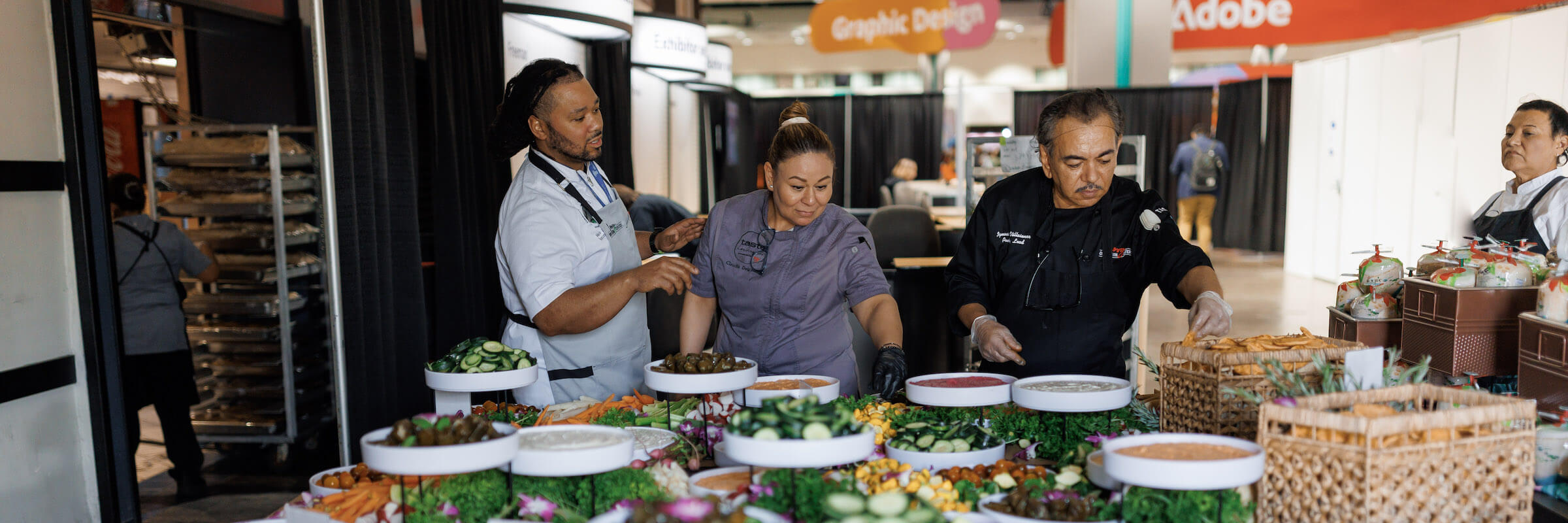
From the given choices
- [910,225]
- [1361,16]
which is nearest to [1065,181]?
[910,225]

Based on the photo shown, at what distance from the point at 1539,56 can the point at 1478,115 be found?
886 mm

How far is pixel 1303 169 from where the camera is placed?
33.3ft

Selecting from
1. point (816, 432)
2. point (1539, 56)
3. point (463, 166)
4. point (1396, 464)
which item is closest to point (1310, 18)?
point (1539, 56)

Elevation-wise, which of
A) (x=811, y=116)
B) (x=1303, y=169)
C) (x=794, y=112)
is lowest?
(x=1303, y=169)

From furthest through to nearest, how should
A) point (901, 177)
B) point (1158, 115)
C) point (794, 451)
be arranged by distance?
point (1158, 115), point (901, 177), point (794, 451)

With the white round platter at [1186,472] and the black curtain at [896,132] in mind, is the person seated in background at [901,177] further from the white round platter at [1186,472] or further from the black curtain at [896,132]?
the white round platter at [1186,472]

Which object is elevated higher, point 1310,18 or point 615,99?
point 1310,18

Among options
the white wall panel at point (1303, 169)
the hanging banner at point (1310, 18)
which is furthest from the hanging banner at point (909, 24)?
the white wall panel at point (1303, 169)

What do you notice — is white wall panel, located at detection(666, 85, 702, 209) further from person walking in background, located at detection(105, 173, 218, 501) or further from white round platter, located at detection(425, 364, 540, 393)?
white round platter, located at detection(425, 364, 540, 393)

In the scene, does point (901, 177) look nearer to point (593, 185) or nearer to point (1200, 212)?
point (1200, 212)

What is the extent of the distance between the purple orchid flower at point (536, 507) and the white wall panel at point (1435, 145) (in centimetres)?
785

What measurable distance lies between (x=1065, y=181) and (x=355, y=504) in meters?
1.51

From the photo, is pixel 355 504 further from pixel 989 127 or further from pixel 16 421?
pixel 989 127

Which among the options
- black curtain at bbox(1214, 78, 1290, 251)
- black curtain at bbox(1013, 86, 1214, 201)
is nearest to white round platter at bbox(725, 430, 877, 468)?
black curtain at bbox(1013, 86, 1214, 201)
